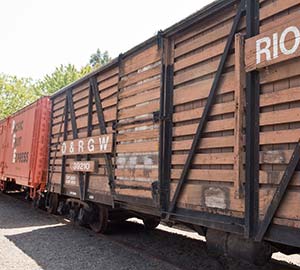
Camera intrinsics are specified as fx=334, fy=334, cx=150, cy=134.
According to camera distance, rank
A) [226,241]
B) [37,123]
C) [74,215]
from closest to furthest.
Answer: [226,241] → [74,215] → [37,123]

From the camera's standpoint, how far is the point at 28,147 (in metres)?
10.0

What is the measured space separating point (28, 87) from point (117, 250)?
137 feet

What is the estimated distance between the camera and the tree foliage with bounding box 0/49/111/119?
40562mm

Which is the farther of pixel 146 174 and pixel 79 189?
pixel 79 189

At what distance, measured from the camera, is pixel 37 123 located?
30.8 feet

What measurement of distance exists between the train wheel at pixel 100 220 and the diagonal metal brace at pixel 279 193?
14.1 ft

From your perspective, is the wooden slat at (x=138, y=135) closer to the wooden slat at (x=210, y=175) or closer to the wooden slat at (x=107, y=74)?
the wooden slat at (x=210, y=175)

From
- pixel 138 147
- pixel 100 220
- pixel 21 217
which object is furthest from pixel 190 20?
pixel 21 217

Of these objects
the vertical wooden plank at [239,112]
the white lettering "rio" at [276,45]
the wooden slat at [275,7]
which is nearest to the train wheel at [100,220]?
the vertical wooden plank at [239,112]

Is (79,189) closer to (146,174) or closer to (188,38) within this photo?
(146,174)

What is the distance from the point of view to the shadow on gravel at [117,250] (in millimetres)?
5027

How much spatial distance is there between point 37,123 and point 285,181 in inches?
307

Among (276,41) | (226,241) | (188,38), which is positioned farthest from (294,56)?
(226,241)

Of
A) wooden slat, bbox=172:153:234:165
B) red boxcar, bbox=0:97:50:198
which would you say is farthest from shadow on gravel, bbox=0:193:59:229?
wooden slat, bbox=172:153:234:165
